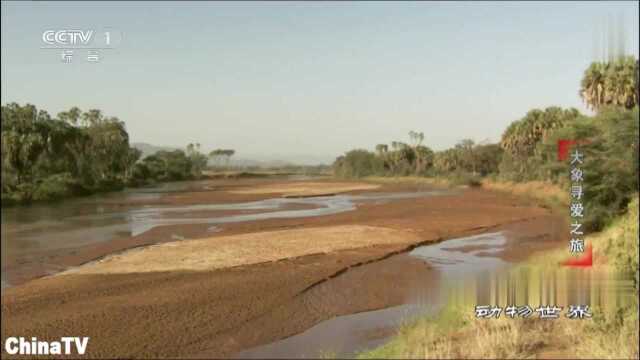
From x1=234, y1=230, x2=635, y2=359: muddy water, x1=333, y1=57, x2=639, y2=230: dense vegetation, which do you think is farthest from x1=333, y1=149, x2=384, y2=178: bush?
x1=234, y1=230, x2=635, y2=359: muddy water

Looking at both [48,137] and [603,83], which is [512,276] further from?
[48,137]

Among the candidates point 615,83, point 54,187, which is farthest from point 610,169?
point 54,187

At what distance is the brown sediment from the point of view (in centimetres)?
1041

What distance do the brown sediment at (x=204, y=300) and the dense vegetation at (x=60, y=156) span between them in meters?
7.44

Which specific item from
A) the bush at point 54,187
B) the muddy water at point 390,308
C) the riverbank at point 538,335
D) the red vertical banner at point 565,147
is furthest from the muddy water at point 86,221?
the red vertical banner at point 565,147

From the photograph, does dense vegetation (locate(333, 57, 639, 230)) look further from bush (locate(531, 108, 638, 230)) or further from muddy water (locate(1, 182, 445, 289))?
muddy water (locate(1, 182, 445, 289))

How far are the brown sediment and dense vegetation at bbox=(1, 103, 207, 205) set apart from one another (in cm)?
744

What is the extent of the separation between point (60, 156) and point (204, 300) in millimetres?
29813

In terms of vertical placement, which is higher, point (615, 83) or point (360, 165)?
point (615, 83)

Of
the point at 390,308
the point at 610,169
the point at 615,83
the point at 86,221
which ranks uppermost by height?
the point at 615,83

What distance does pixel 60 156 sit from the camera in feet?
125

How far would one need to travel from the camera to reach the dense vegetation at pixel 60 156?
83.6 ft

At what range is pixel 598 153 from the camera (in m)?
20.7

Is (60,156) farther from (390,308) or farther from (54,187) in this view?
(390,308)
